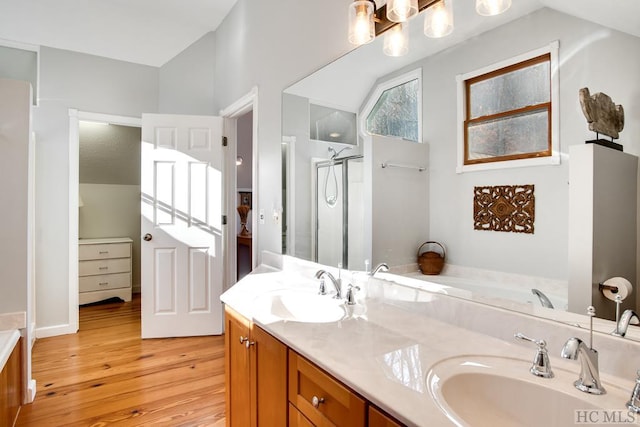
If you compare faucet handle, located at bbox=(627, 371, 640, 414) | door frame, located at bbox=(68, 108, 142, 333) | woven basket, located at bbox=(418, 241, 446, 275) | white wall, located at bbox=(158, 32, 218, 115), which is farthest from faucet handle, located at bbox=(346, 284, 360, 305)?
door frame, located at bbox=(68, 108, 142, 333)

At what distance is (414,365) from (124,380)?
229cm

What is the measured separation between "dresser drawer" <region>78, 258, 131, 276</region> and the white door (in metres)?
1.44

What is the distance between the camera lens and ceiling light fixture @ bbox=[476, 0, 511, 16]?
1086 mm

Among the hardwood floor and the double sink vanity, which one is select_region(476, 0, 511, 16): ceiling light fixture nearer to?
the double sink vanity

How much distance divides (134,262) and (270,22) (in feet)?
12.2

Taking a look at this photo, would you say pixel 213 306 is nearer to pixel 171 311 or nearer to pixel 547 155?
pixel 171 311

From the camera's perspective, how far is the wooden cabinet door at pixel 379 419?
73cm

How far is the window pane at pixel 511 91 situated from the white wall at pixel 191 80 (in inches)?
113

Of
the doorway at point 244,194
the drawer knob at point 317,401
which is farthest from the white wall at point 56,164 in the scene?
the drawer knob at point 317,401

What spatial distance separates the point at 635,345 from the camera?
0.79 metres


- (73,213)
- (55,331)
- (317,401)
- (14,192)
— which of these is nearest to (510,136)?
(317,401)

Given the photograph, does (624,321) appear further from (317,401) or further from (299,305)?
(299,305)

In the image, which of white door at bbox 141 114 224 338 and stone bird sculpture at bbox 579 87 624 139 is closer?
stone bird sculpture at bbox 579 87 624 139

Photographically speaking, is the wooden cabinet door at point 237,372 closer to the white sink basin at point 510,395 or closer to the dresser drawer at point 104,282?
the white sink basin at point 510,395
